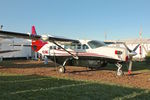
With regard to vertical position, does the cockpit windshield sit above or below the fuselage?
above

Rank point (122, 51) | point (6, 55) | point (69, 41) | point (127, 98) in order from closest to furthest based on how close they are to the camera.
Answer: point (127, 98) → point (122, 51) → point (69, 41) → point (6, 55)

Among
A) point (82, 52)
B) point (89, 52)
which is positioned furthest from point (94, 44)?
point (82, 52)

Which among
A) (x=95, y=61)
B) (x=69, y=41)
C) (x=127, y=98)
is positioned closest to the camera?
(x=127, y=98)

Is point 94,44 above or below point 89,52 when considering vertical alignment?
above

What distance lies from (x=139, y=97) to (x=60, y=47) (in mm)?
9519

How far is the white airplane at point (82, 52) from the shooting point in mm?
13836

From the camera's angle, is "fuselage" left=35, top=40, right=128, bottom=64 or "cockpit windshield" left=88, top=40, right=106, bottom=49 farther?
"cockpit windshield" left=88, top=40, right=106, bottom=49

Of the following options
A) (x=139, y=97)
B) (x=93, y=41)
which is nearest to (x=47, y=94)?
(x=139, y=97)

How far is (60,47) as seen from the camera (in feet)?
51.8

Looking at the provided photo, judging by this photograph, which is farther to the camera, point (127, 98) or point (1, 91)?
point (1, 91)

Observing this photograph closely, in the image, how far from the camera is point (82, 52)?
51.4ft

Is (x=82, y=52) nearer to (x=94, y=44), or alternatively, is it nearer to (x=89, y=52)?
(x=89, y=52)

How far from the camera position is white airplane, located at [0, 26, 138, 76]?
13836 mm

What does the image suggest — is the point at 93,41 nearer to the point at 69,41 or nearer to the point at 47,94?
the point at 69,41
